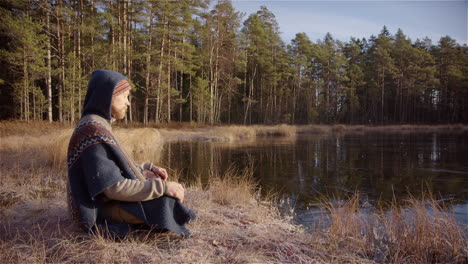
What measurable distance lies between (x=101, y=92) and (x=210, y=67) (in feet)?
91.2

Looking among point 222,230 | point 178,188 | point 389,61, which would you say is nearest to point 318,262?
point 222,230

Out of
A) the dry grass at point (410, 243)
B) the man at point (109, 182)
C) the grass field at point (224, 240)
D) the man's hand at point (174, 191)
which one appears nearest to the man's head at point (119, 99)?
the man at point (109, 182)

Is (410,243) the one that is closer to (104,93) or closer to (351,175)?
(104,93)

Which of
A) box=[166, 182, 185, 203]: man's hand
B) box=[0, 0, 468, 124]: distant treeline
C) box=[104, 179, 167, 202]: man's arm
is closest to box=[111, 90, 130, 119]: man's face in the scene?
box=[104, 179, 167, 202]: man's arm

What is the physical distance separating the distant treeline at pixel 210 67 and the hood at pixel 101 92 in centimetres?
1713

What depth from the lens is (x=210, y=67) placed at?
29359mm

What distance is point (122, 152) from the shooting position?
90.3 inches

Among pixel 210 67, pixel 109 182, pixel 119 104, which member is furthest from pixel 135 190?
pixel 210 67

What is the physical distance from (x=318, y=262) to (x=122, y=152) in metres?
1.81

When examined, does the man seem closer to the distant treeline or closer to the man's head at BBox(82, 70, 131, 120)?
the man's head at BBox(82, 70, 131, 120)

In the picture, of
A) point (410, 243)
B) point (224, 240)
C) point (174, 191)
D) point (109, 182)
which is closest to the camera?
point (109, 182)

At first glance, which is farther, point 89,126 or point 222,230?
point 222,230

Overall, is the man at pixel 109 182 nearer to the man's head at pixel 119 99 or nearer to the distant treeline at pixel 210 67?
the man's head at pixel 119 99

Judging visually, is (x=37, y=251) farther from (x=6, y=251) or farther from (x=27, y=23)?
(x=27, y=23)
